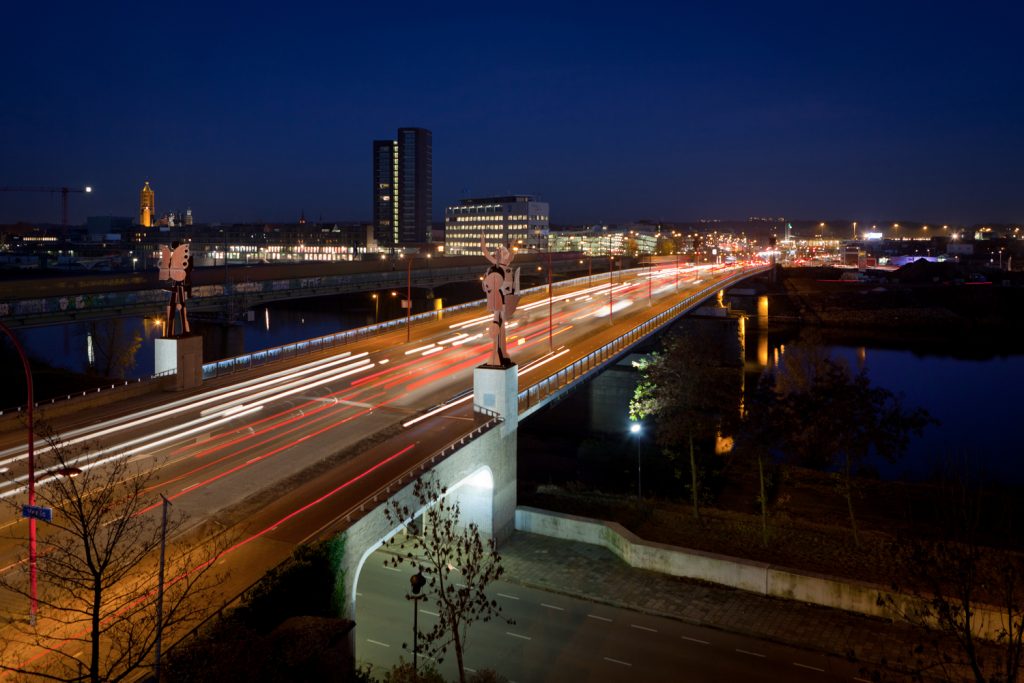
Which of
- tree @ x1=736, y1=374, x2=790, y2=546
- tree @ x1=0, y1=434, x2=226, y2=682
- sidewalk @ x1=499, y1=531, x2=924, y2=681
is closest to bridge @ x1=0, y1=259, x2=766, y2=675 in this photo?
tree @ x1=0, y1=434, x2=226, y2=682

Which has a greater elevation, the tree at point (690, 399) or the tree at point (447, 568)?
the tree at point (690, 399)

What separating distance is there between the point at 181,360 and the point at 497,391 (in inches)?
411

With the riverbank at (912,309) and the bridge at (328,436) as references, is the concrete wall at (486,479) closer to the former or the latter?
the bridge at (328,436)

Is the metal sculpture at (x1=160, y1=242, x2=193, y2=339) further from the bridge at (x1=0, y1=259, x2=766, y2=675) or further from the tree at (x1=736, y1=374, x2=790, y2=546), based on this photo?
the tree at (x1=736, y1=374, x2=790, y2=546)

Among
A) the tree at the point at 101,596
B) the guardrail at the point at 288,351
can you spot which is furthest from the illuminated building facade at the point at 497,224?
the tree at the point at 101,596

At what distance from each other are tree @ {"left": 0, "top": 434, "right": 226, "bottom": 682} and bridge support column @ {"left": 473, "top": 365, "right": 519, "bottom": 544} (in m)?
9.76

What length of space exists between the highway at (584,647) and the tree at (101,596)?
507 cm

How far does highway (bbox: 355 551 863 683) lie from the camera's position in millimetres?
15516

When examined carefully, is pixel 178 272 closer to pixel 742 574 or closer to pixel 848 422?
pixel 742 574

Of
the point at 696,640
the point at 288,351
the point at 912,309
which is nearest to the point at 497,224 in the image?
the point at 912,309

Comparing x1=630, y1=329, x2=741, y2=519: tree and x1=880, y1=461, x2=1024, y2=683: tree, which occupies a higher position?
x1=630, y1=329, x2=741, y2=519: tree

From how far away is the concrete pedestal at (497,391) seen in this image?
22.3 m

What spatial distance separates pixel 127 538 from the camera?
44.8 ft

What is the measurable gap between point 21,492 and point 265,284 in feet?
131
